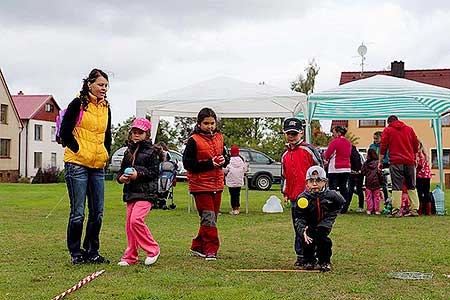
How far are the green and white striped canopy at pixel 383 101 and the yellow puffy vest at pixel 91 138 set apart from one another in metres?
9.20

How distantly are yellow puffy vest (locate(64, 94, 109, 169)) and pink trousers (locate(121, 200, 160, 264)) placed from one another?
0.62 m

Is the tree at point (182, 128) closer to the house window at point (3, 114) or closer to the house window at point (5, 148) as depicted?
the house window at point (3, 114)

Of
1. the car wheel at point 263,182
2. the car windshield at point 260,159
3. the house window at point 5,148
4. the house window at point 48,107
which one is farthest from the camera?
the house window at point 48,107

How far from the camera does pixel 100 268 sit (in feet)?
24.2

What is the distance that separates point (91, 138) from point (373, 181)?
29.9 feet

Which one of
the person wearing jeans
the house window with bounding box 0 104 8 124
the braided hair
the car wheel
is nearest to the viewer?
the braided hair

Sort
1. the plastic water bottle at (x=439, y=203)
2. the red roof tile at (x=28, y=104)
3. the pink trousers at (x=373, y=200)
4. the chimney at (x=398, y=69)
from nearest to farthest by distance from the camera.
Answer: the plastic water bottle at (x=439, y=203) < the pink trousers at (x=373, y=200) < the chimney at (x=398, y=69) < the red roof tile at (x=28, y=104)

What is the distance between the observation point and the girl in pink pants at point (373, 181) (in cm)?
1548

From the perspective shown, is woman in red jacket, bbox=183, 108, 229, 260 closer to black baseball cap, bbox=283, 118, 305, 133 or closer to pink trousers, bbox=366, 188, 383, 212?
black baseball cap, bbox=283, 118, 305, 133

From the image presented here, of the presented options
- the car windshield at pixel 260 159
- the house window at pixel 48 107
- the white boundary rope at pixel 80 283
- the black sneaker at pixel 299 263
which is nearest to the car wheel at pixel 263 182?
the car windshield at pixel 260 159

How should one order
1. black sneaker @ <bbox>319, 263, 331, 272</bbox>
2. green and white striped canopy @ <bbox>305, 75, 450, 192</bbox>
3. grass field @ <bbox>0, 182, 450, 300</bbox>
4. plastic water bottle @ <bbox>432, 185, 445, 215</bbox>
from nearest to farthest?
grass field @ <bbox>0, 182, 450, 300</bbox>
black sneaker @ <bbox>319, 263, 331, 272</bbox>
plastic water bottle @ <bbox>432, 185, 445, 215</bbox>
green and white striped canopy @ <bbox>305, 75, 450, 192</bbox>

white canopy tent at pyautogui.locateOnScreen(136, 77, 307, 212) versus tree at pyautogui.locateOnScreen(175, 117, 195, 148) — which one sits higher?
tree at pyautogui.locateOnScreen(175, 117, 195, 148)

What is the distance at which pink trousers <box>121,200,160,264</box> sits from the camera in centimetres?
764

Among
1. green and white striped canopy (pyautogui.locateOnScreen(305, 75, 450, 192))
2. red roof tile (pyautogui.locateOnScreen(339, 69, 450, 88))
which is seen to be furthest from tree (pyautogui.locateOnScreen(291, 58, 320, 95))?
green and white striped canopy (pyautogui.locateOnScreen(305, 75, 450, 192))
